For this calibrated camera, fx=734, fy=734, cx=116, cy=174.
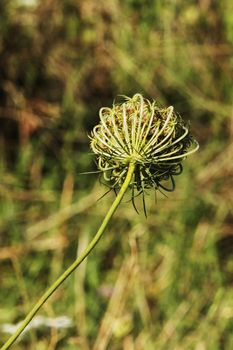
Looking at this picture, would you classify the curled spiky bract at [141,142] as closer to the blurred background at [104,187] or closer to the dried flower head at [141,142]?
the dried flower head at [141,142]

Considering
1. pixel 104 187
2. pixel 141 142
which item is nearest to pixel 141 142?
pixel 141 142

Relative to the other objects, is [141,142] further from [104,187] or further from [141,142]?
[104,187]

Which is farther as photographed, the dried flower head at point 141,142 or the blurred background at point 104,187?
the blurred background at point 104,187

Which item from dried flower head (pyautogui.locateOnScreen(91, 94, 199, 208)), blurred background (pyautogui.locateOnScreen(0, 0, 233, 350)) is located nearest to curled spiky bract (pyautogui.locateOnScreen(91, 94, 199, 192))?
dried flower head (pyautogui.locateOnScreen(91, 94, 199, 208))

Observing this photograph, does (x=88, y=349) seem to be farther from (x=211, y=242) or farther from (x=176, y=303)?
(x=211, y=242)

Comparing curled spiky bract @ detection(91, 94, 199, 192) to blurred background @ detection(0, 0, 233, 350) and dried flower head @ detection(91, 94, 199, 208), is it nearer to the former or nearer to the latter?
dried flower head @ detection(91, 94, 199, 208)

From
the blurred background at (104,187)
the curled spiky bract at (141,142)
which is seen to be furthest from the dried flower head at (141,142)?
the blurred background at (104,187)

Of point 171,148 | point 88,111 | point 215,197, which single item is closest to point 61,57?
point 88,111
